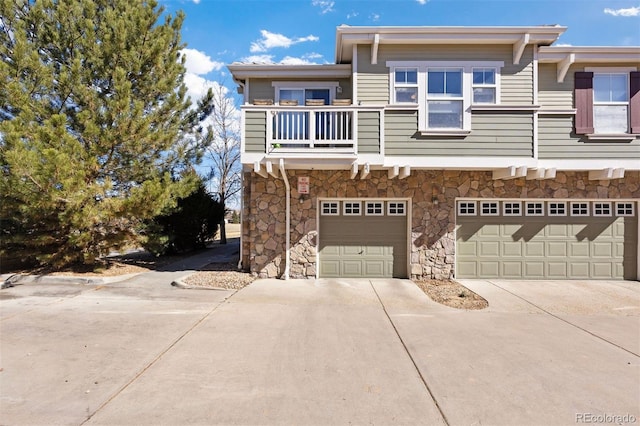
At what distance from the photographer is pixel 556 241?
7895mm

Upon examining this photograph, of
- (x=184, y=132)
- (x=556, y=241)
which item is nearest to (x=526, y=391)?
(x=556, y=241)

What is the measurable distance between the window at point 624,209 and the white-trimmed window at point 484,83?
4.11m

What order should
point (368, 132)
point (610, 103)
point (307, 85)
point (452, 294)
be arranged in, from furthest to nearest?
point (307, 85)
point (610, 103)
point (368, 132)
point (452, 294)

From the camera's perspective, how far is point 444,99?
7309mm

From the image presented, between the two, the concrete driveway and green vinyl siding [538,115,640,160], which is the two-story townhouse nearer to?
green vinyl siding [538,115,640,160]

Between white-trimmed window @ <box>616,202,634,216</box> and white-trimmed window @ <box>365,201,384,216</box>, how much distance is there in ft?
18.6

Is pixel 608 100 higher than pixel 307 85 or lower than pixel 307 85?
lower

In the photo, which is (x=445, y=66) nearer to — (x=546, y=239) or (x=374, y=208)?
(x=374, y=208)

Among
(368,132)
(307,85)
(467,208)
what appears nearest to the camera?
(368,132)

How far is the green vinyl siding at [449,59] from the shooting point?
24.2 feet

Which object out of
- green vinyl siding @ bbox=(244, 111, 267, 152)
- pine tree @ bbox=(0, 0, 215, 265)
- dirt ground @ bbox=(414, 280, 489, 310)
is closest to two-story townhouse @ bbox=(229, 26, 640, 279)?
green vinyl siding @ bbox=(244, 111, 267, 152)

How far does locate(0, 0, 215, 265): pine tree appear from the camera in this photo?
669cm

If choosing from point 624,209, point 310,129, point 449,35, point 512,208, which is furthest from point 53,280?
point 624,209

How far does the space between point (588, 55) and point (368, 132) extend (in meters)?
5.45
